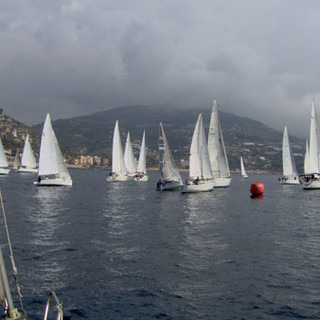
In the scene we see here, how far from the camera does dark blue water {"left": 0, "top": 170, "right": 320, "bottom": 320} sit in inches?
563

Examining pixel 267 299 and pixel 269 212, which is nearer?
pixel 267 299

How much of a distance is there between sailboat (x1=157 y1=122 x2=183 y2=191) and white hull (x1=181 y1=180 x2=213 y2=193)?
12.9 feet

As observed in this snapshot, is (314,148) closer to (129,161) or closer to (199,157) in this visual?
(199,157)

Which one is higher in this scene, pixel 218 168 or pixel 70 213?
pixel 218 168

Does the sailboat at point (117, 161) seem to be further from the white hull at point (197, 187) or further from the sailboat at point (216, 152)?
the white hull at point (197, 187)

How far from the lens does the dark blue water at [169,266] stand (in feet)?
47.0

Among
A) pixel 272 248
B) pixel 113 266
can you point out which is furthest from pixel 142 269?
pixel 272 248

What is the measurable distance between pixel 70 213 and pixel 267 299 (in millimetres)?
27573

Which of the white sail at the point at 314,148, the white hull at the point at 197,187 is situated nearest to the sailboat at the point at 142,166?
the white hull at the point at 197,187

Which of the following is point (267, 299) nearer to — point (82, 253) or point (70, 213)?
point (82, 253)

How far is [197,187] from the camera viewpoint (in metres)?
62.9

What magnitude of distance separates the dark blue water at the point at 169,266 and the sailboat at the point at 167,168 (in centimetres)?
3080

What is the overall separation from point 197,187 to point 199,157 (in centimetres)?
567

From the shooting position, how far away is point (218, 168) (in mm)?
75438
